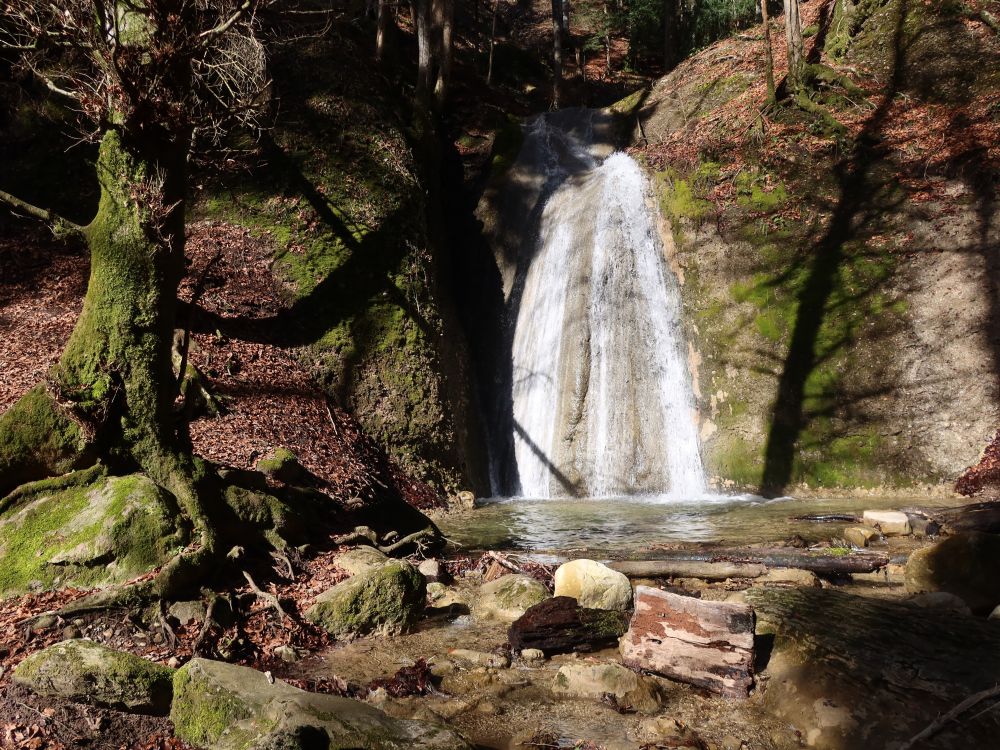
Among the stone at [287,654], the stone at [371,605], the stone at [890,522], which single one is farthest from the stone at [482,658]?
the stone at [890,522]

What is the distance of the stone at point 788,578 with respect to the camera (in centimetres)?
599

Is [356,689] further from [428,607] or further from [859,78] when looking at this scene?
[859,78]

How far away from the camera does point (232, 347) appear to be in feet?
35.8

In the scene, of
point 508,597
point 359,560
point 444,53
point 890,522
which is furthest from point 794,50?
point 359,560

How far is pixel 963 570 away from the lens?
5.25m

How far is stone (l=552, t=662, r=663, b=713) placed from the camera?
Result: 3.96 m

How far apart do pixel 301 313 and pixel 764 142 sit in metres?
11.3

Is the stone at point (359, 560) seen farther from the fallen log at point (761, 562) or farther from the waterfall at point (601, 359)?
the waterfall at point (601, 359)

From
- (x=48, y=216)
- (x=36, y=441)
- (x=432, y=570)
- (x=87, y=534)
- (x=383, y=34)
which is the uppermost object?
(x=383, y=34)

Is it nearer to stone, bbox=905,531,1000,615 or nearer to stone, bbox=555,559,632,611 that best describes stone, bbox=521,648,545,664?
stone, bbox=555,559,632,611

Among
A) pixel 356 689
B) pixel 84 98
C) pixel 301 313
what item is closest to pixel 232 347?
pixel 301 313

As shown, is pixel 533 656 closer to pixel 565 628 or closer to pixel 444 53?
Answer: pixel 565 628

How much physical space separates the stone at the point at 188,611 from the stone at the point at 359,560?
4.86 ft

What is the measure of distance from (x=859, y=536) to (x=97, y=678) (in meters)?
7.63
